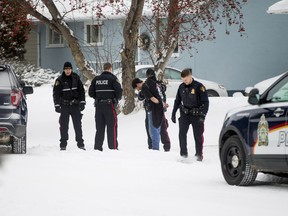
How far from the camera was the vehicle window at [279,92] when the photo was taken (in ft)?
36.0

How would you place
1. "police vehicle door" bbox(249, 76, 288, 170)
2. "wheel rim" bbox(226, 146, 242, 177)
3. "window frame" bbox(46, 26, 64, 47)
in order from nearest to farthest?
"police vehicle door" bbox(249, 76, 288, 170)
"wheel rim" bbox(226, 146, 242, 177)
"window frame" bbox(46, 26, 64, 47)

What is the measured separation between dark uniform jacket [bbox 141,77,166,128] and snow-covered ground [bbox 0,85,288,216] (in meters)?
1.15

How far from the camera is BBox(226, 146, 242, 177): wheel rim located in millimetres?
11645

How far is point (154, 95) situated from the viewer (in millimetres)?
18203

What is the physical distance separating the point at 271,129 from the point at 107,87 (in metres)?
7.03

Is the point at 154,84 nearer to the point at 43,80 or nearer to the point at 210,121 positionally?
the point at 210,121

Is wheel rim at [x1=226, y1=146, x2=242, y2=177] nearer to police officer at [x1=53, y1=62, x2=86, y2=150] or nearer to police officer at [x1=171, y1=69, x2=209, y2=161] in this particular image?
police officer at [x1=171, y1=69, x2=209, y2=161]

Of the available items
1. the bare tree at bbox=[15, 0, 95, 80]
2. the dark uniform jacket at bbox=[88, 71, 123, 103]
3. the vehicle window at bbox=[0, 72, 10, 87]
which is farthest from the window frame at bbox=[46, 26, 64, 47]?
the vehicle window at bbox=[0, 72, 10, 87]

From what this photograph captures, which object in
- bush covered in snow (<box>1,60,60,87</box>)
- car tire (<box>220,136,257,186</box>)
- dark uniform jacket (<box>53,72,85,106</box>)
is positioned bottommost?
bush covered in snow (<box>1,60,60,87</box>)

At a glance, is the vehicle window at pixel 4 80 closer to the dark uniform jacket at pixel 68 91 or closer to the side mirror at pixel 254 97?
the dark uniform jacket at pixel 68 91

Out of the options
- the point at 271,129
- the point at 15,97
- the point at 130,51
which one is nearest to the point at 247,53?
the point at 130,51

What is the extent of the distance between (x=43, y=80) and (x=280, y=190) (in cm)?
2850

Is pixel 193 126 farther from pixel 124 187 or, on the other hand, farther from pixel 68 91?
pixel 124 187

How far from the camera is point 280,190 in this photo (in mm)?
11211
